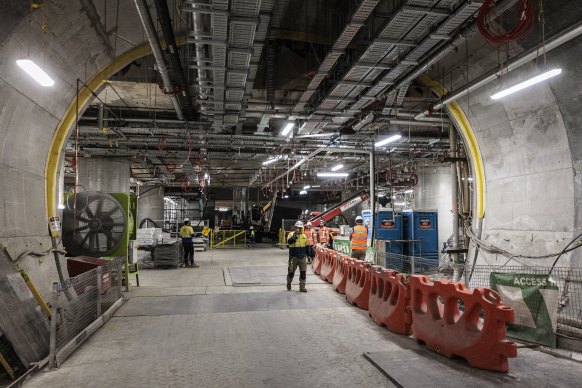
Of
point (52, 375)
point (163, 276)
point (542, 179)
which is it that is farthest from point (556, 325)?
point (163, 276)

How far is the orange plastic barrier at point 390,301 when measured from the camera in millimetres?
6172

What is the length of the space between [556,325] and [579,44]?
459 cm

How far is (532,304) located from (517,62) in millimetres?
4284

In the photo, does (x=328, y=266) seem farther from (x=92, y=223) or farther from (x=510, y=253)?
(x=92, y=223)

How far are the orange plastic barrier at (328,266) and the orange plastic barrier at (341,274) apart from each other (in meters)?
0.58

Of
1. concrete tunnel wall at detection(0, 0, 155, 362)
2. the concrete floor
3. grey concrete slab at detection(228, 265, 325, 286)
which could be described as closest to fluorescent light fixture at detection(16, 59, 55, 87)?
concrete tunnel wall at detection(0, 0, 155, 362)

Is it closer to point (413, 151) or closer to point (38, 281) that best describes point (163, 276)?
point (38, 281)

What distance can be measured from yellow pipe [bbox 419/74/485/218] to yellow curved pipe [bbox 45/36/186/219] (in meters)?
6.26

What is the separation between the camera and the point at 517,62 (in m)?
6.87

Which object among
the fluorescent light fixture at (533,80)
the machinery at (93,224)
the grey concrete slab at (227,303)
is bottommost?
the grey concrete slab at (227,303)

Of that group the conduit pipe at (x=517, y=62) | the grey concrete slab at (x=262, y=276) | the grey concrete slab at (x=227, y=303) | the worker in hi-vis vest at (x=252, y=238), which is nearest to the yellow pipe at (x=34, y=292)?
the grey concrete slab at (x=227, y=303)

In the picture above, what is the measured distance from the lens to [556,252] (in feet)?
23.5

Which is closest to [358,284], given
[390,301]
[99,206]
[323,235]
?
[390,301]

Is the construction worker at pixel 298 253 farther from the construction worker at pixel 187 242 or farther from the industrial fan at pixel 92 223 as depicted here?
the construction worker at pixel 187 242
